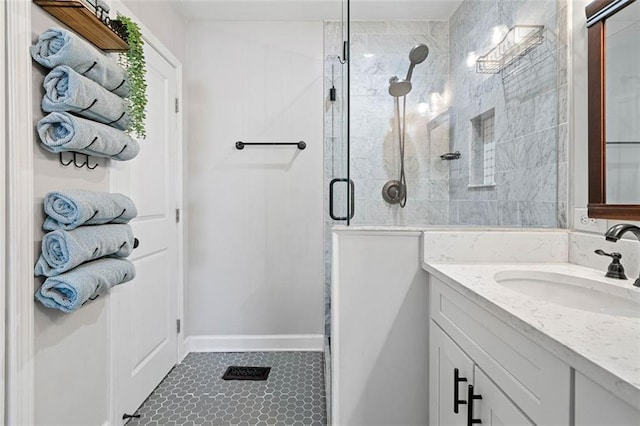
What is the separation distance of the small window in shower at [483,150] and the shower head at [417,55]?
0.44m

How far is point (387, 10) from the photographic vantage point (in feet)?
6.70

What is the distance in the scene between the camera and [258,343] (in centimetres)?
260

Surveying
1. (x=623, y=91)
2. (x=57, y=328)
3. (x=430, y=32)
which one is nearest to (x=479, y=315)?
(x=623, y=91)

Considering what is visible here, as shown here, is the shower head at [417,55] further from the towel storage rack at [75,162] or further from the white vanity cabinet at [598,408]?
the white vanity cabinet at [598,408]

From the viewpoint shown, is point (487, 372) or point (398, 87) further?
point (398, 87)

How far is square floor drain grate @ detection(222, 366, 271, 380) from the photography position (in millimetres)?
2199

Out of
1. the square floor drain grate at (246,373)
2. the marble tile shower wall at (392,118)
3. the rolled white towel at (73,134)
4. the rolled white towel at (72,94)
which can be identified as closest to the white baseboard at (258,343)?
the square floor drain grate at (246,373)

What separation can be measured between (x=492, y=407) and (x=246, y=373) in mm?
1776

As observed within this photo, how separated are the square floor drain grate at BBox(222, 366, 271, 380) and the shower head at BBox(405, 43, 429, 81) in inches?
78.9

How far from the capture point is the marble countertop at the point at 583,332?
1.58ft

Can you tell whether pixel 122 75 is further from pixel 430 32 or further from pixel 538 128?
pixel 538 128

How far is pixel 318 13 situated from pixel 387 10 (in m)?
0.63

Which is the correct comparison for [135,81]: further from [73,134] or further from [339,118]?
[339,118]

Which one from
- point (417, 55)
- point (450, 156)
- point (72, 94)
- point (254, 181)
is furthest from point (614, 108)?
point (254, 181)
